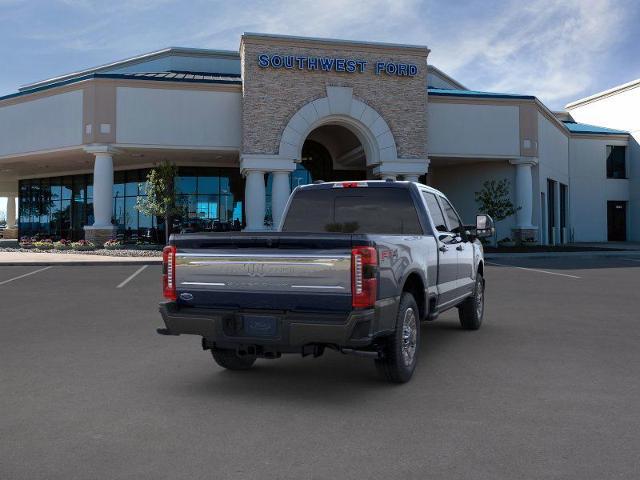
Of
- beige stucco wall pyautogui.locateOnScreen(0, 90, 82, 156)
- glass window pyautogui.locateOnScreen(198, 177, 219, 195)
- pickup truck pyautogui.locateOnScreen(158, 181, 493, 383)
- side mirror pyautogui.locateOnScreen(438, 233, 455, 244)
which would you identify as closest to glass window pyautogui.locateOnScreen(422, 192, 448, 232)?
side mirror pyautogui.locateOnScreen(438, 233, 455, 244)

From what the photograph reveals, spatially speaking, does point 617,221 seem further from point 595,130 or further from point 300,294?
point 300,294

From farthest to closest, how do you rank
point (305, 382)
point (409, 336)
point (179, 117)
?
point (179, 117)
point (409, 336)
point (305, 382)

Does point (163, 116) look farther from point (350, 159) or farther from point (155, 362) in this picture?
point (155, 362)

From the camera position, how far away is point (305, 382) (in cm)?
576

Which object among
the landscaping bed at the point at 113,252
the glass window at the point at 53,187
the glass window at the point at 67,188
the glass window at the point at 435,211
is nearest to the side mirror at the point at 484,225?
the glass window at the point at 435,211

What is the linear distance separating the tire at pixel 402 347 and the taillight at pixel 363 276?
2.15 feet

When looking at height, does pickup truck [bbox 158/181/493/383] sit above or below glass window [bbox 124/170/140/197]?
below

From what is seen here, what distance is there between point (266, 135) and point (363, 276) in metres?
23.5

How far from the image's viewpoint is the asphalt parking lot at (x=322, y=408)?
12.3 ft

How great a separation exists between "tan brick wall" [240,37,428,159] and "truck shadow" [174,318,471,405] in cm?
2189

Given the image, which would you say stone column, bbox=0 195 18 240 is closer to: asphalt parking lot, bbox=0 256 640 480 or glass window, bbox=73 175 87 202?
glass window, bbox=73 175 87 202

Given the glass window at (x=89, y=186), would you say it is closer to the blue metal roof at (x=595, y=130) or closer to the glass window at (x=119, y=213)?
the glass window at (x=119, y=213)

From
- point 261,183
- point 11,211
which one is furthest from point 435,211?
point 11,211

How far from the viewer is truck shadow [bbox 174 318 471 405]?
17.3 ft
